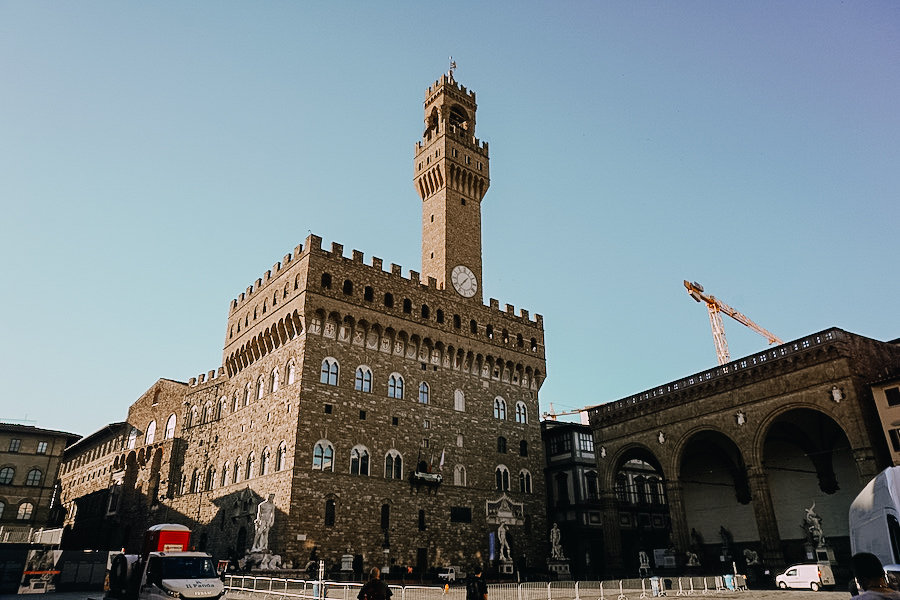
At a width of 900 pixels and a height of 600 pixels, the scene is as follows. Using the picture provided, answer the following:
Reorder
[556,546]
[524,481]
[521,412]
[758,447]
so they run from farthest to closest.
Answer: [521,412], [524,481], [556,546], [758,447]

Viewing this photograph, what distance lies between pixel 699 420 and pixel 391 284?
19.5m

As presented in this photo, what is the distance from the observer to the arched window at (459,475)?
3688 centimetres

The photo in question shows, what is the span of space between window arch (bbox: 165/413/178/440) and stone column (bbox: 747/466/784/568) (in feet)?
128

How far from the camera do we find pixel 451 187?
43344mm

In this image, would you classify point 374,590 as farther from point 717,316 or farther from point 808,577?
point 717,316

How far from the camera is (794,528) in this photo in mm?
34156

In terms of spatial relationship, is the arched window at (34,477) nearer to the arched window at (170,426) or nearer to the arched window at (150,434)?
the arched window at (150,434)

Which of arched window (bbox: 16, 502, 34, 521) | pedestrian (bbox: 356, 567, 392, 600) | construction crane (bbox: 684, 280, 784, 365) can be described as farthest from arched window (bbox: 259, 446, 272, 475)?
construction crane (bbox: 684, 280, 784, 365)

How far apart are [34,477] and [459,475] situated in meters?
34.8

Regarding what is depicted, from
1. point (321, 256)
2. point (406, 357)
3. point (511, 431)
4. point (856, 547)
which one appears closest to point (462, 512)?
point (511, 431)

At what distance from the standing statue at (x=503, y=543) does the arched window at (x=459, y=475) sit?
12.4 ft

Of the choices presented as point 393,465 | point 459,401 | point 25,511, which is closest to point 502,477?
point 459,401

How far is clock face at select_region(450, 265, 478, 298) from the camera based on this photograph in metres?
41.3

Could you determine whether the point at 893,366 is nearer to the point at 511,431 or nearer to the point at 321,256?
the point at 511,431
